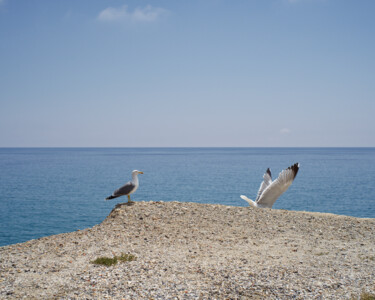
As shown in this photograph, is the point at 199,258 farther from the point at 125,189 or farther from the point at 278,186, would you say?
the point at 278,186

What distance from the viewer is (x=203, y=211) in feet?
43.1

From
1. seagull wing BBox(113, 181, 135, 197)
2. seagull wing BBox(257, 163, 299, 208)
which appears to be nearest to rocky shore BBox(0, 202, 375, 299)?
seagull wing BBox(113, 181, 135, 197)

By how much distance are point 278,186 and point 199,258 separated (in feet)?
22.8

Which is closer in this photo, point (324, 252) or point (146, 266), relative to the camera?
point (146, 266)

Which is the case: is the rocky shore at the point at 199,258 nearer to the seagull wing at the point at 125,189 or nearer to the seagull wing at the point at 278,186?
the seagull wing at the point at 125,189

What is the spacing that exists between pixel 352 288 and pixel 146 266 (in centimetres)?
457

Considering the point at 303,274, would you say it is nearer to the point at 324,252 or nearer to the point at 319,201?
the point at 324,252

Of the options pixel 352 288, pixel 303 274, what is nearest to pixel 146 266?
pixel 303 274

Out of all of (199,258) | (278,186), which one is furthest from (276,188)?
(199,258)

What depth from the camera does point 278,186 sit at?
14672 millimetres

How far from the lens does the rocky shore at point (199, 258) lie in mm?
6992

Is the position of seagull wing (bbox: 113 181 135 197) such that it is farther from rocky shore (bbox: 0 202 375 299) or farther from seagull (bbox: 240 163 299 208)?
seagull (bbox: 240 163 299 208)

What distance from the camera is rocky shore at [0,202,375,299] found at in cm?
699

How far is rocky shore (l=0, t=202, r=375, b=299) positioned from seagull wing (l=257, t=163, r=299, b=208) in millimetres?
1547
